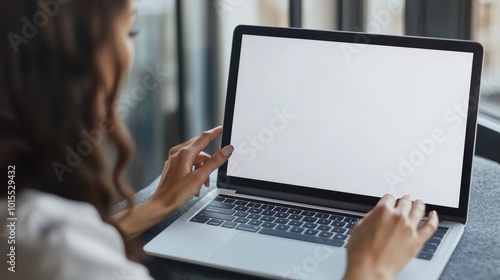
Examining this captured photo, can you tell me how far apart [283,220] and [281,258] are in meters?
0.11

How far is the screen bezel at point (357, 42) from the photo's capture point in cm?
95

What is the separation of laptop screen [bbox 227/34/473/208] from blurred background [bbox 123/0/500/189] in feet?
2.11

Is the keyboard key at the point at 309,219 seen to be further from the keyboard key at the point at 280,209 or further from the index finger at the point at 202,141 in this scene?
the index finger at the point at 202,141

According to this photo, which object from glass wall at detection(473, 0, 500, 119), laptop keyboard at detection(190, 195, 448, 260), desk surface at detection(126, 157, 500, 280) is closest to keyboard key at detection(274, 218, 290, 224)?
laptop keyboard at detection(190, 195, 448, 260)

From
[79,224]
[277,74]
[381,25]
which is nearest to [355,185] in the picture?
[277,74]

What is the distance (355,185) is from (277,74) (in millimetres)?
191

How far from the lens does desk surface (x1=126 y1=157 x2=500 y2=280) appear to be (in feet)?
2.81

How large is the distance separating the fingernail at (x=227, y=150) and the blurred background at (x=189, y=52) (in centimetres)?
70

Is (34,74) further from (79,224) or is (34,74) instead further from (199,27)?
(199,27)

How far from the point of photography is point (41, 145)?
0.73 m

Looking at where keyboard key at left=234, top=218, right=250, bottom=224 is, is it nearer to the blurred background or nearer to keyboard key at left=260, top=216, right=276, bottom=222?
keyboard key at left=260, top=216, right=276, bottom=222

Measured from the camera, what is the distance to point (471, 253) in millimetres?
900

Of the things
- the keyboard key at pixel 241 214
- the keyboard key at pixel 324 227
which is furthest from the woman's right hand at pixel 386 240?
the keyboard key at pixel 241 214

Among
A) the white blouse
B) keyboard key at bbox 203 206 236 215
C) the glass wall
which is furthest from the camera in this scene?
the glass wall
